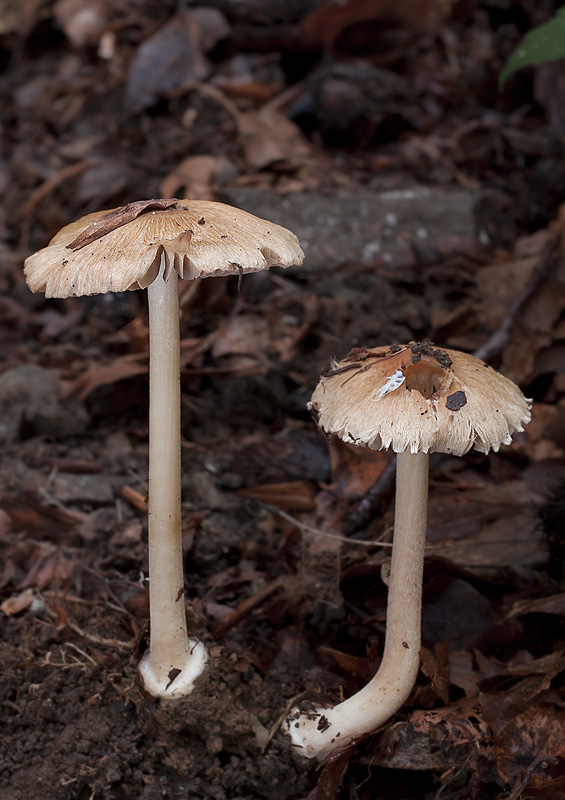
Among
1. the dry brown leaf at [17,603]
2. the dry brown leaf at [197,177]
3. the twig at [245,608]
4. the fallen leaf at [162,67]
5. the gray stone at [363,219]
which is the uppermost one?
the fallen leaf at [162,67]

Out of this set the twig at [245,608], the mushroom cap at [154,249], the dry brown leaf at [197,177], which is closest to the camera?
the mushroom cap at [154,249]

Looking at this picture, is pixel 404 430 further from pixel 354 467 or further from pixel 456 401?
pixel 354 467

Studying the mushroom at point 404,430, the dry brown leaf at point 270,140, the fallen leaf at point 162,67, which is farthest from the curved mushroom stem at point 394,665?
the fallen leaf at point 162,67

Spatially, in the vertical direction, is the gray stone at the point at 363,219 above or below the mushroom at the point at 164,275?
below

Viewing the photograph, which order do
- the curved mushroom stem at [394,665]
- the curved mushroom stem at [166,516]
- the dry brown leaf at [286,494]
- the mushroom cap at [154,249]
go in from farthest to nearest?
the dry brown leaf at [286,494], the curved mushroom stem at [394,665], the curved mushroom stem at [166,516], the mushroom cap at [154,249]

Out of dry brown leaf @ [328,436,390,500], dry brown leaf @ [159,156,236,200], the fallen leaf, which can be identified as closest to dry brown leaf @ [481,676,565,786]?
→ dry brown leaf @ [328,436,390,500]

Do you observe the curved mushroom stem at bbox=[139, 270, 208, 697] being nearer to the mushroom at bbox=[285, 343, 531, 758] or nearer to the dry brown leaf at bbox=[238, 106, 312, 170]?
the mushroom at bbox=[285, 343, 531, 758]

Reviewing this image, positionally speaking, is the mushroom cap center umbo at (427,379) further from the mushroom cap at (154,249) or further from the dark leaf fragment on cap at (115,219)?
the dark leaf fragment on cap at (115,219)
